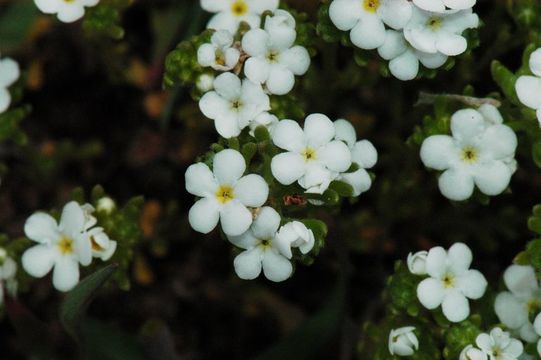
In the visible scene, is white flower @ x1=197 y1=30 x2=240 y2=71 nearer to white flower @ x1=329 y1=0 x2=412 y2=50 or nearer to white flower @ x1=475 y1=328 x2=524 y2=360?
white flower @ x1=329 y1=0 x2=412 y2=50

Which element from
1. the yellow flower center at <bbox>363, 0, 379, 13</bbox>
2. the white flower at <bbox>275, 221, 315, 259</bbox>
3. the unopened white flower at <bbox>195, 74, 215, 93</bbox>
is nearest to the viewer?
the white flower at <bbox>275, 221, 315, 259</bbox>

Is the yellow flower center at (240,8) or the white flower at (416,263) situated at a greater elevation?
the yellow flower center at (240,8)

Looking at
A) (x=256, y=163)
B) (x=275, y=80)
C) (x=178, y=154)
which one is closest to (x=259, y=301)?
(x=178, y=154)

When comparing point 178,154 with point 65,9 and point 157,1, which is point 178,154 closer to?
point 157,1

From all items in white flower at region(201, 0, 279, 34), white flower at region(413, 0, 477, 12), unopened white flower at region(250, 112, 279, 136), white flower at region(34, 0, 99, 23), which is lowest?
unopened white flower at region(250, 112, 279, 136)

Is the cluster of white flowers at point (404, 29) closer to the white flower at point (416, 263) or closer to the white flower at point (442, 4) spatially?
the white flower at point (442, 4)

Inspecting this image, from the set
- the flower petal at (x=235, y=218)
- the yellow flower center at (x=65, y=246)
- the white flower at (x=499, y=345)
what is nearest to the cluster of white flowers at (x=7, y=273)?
the yellow flower center at (x=65, y=246)

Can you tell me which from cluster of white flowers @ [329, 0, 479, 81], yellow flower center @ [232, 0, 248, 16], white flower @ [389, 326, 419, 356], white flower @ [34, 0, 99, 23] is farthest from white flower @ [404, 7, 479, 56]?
white flower @ [34, 0, 99, 23]
